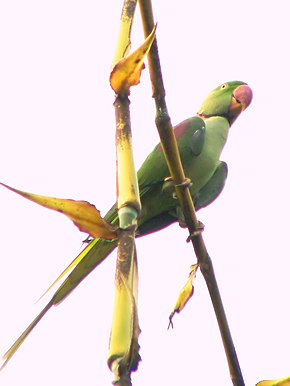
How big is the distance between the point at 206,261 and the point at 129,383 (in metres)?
1.16

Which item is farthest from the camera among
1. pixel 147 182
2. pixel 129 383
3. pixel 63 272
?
pixel 147 182

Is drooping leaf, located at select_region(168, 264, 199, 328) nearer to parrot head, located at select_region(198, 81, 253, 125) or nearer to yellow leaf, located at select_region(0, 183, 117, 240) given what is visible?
yellow leaf, located at select_region(0, 183, 117, 240)

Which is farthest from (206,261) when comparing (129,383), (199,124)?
(199,124)

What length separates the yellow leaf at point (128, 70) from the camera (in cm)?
113

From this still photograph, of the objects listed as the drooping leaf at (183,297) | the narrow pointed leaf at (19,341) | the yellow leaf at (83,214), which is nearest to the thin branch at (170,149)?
the drooping leaf at (183,297)

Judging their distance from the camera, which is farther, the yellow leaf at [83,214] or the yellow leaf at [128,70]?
the yellow leaf at [128,70]

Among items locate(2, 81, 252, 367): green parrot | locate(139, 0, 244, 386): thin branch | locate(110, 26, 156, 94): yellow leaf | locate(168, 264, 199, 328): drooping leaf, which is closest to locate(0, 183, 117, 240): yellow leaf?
locate(110, 26, 156, 94): yellow leaf

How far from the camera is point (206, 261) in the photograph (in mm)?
1915

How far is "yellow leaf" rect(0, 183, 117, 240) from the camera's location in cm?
103

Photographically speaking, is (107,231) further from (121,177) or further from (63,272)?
(63,272)

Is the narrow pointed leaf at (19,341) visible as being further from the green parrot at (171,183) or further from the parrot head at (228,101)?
the parrot head at (228,101)

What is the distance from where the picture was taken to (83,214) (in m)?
1.09

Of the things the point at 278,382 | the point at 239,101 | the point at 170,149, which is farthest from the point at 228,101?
the point at 278,382

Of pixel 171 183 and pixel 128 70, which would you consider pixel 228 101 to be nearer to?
pixel 171 183
